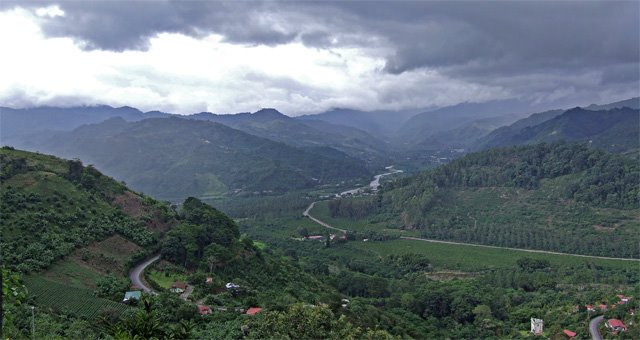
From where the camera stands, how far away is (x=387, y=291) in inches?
2156

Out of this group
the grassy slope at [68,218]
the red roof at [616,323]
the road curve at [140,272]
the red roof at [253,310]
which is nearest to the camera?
the red roof at [253,310]

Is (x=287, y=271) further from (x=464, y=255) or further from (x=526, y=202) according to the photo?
(x=526, y=202)

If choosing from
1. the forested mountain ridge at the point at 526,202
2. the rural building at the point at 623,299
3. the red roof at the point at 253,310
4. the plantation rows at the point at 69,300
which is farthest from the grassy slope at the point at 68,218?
the forested mountain ridge at the point at 526,202

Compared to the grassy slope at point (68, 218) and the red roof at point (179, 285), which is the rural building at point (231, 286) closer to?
the red roof at point (179, 285)

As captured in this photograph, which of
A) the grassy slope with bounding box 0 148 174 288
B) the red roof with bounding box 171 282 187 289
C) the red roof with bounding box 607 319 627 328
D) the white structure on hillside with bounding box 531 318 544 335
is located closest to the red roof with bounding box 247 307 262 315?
the red roof with bounding box 171 282 187 289

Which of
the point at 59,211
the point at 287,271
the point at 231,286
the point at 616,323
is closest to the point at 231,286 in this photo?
the point at 231,286

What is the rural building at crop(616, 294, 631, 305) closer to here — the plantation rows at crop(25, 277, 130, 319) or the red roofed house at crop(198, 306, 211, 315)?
the red roofed house at crop(198, 306, 211, 315)

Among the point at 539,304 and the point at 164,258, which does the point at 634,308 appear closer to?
the point at 539,304

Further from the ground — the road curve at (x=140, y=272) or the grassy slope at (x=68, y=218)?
the grassy slope at (x=68, y=218)

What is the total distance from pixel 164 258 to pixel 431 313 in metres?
25.6

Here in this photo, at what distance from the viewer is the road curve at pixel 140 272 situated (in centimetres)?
3730

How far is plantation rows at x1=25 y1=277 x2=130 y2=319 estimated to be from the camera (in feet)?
97.4

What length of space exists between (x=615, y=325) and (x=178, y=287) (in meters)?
34.3

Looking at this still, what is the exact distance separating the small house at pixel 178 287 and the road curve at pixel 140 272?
1.57 m
